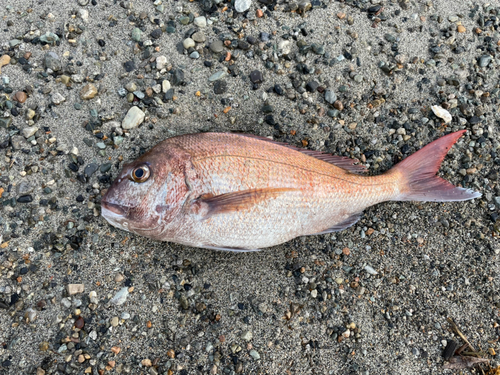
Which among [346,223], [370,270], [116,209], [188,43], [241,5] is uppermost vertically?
[241,5]

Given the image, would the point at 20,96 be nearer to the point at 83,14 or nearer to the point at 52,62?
the point at 52,62

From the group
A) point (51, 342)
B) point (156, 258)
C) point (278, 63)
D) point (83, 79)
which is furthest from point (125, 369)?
point (278, 63)

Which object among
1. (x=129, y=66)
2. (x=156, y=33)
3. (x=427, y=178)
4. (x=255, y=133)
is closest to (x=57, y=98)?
(x=129, y=66)

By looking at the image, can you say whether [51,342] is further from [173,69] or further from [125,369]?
[173,69]

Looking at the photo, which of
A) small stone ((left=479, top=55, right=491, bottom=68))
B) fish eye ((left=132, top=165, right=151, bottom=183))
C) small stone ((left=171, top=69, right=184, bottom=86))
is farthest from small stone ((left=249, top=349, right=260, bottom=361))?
small stone ((left=479, top=55, right=491, bottom=68))

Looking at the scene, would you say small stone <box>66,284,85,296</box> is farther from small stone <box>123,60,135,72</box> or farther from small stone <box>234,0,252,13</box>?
small stone <box>234,0,252,13</box>

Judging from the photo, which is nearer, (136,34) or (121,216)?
(121,216)
